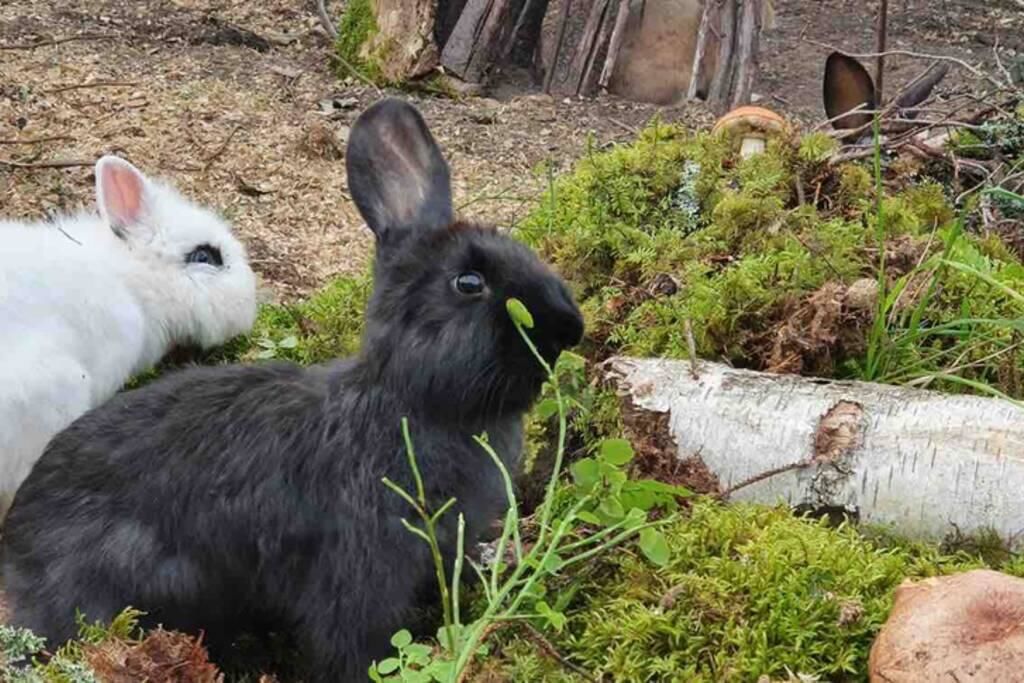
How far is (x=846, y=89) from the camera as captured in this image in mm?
5238

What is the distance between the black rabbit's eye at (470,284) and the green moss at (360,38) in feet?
15.0

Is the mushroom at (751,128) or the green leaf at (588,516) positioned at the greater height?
the mushroom at (751,128)

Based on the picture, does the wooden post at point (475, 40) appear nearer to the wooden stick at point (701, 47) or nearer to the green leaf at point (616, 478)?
the wooden stick at point (701, 47)

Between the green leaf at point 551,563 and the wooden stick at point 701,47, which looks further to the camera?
the wooden stick at point 701,47

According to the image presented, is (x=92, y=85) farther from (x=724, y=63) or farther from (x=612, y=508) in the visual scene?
(x=612, y=508)

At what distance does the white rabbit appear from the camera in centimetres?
344

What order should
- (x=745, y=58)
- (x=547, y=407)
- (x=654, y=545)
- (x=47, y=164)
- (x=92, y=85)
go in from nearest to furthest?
(x=654, y=545) < (x=547, y=407) < (x=47, y=164) < (x=92, y=85) < (x=745, y=58)

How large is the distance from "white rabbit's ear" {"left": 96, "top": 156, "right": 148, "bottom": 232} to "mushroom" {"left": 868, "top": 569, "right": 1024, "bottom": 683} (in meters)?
2.56

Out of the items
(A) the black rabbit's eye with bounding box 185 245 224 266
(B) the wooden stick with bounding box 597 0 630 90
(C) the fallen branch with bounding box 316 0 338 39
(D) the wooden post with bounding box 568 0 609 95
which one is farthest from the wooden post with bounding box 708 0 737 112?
(A) the black rabbit's eye with bounding box 185 245 224 266

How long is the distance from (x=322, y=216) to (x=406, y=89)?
69.5 inches

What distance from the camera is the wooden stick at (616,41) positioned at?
23.5 ft

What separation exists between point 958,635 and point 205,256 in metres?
2.60

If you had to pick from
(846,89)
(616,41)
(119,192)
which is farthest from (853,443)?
(616,41)

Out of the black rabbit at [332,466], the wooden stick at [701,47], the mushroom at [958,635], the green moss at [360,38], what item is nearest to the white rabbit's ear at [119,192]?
the black rabbit at [332,466]
